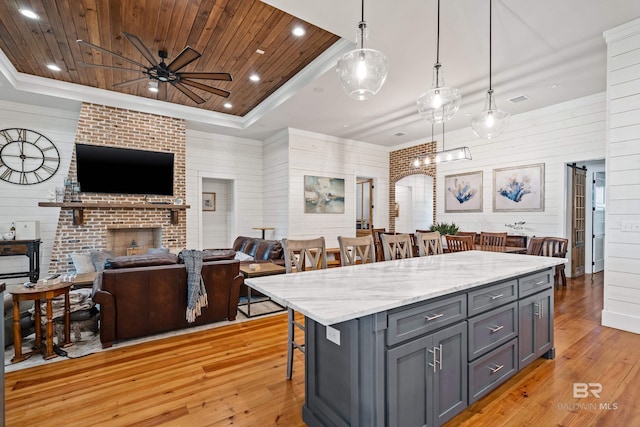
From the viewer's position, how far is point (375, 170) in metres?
8.39

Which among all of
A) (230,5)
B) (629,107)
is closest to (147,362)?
(230,5)

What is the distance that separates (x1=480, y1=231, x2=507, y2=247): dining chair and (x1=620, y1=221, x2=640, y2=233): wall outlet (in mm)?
1938

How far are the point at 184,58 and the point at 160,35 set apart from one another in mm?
760

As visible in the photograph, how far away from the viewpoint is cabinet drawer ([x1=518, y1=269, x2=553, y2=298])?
2225 mm

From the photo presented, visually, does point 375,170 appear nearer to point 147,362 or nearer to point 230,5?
point 230,5

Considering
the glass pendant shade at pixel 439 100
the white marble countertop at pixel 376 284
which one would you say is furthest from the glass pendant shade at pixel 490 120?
the white marble countertop at pixel 376 284

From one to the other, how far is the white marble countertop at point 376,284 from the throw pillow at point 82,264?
4.48m

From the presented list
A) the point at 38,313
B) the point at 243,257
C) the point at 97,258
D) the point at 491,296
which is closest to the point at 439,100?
the point at 491,296

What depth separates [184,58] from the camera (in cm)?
322

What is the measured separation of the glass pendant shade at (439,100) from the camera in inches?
98.7

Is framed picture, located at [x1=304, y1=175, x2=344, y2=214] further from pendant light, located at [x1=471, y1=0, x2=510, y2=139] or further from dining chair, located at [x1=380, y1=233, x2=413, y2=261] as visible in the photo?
pendant light, located at [x1=471, y1=0, x2=510, y2=139]

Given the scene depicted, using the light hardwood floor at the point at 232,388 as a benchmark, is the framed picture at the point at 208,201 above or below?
above

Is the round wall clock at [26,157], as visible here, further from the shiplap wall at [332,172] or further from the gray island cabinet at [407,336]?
the gray island cabinet at [407,336]

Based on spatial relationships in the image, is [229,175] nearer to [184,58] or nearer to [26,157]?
[26,157]
